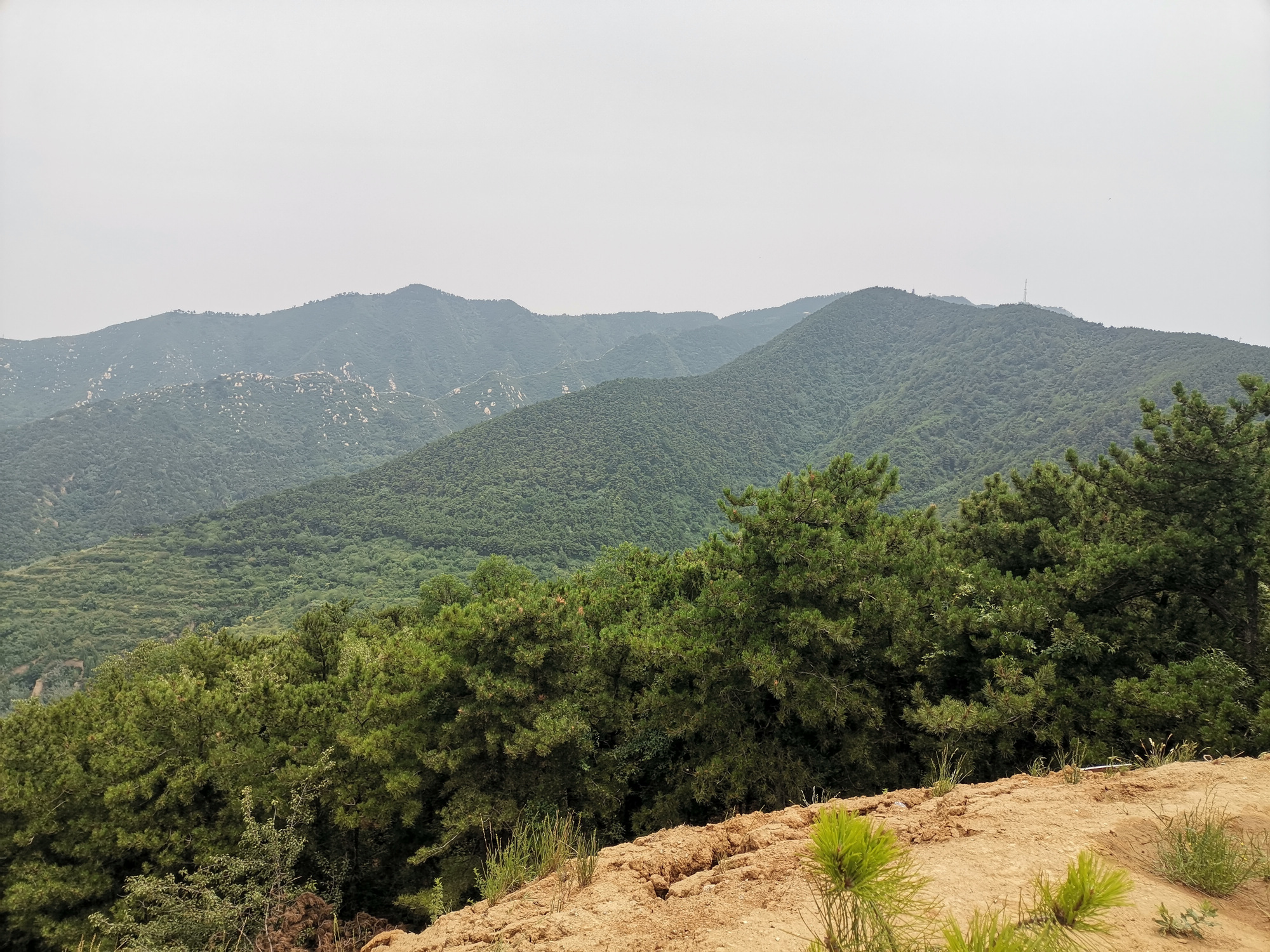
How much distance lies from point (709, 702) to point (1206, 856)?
8112 mm

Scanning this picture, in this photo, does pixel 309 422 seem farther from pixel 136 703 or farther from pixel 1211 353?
pixel 1211 353

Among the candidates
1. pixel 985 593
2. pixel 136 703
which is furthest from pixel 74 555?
pixel 985 593

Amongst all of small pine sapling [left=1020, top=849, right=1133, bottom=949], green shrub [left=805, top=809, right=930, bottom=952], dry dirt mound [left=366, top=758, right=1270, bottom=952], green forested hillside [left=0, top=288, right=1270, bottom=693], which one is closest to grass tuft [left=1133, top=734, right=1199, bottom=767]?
dry dirt mound [left=366, top=758, right=1270, bottom=952]

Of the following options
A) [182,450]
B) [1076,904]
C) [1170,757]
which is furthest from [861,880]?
[182,450]

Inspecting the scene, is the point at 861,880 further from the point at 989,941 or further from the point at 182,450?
the point at 182,450

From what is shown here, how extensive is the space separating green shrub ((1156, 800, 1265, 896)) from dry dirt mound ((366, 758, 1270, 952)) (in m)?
0.09

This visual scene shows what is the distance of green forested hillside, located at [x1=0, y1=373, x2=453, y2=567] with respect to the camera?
116438 mm

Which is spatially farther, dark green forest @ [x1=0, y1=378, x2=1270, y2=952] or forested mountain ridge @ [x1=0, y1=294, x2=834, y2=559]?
forested mountain ridge @ [x1=0, y1=294, x2=834, y2=559]

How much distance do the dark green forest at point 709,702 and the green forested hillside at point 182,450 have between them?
422 ft

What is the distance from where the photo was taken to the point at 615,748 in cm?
1222

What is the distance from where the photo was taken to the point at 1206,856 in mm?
3543

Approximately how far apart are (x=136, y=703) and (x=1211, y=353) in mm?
118892

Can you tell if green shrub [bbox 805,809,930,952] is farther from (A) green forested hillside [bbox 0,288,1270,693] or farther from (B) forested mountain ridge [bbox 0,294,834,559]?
(B) forested mountain ridge [bbox 0,294,834,559]

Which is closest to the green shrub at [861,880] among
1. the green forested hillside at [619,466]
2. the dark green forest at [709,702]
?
the dark green forest at [709,702]
